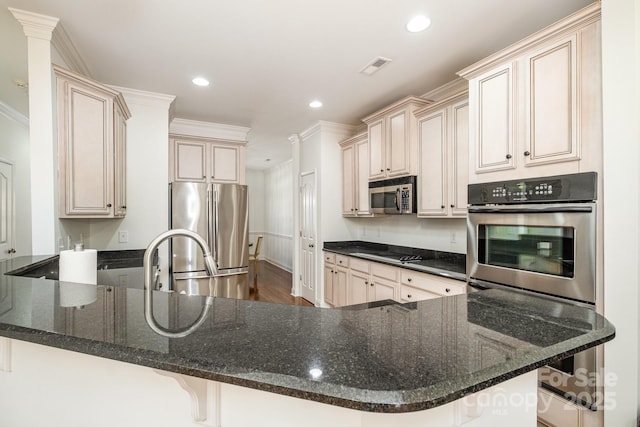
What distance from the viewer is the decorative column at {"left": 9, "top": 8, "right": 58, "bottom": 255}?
6.15 feet

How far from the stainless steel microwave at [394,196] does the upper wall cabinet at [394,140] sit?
84mm

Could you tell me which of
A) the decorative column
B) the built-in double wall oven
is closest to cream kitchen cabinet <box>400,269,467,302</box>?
the built-in double wall oven

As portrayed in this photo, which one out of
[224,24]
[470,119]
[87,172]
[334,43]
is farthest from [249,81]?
[470,119]

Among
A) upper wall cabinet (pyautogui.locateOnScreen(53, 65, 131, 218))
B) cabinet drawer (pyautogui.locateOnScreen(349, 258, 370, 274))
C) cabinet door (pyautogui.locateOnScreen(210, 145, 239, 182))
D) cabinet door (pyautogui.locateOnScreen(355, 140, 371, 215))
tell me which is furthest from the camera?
cabinet door (pyautogui.locateOnScreen(210, 145, 239, 182))

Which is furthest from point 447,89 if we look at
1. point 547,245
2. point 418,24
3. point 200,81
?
point 200,81

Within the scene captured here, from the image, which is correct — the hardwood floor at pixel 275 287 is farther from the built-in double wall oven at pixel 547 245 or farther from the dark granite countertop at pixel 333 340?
the dark granite countertop at pixel 333 340

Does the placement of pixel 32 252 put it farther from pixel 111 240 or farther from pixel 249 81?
pixel 249 81

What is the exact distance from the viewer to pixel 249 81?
2.89 meters

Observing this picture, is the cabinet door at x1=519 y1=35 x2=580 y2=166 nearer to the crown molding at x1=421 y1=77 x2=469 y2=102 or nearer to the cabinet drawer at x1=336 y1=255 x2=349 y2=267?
the crown molding at x1=421 y1=77 x2=469 y2=102

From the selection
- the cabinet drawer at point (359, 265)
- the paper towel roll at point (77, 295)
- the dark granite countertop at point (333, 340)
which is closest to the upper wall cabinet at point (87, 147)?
the paper towel roll at point (77, 295)

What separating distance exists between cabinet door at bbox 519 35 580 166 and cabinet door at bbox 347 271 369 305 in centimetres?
201

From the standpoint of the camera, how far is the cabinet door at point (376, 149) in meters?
3.40

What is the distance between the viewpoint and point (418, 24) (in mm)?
1987

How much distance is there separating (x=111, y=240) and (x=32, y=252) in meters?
1.06
